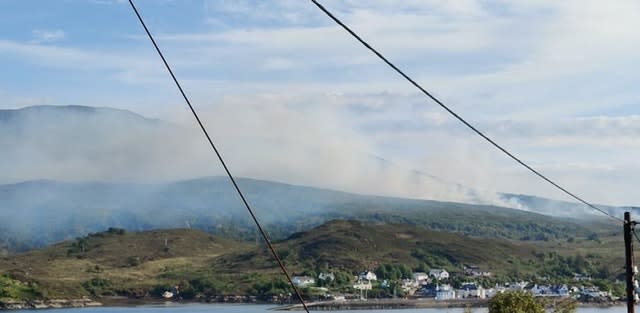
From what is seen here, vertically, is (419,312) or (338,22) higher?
(338,22)

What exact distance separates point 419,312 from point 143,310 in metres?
52.0

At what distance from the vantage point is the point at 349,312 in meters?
194

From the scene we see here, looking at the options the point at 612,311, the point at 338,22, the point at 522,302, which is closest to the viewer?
the point at 338,22

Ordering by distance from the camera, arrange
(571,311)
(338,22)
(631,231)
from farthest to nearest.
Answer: (571,311), (631,231), (338,22)

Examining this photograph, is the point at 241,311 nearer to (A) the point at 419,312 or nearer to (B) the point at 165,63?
(A) the point at 419,312

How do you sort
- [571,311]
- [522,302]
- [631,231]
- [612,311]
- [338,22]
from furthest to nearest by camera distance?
[612,311] → [571,311] → [522,302] → [631,231] → [338,22]

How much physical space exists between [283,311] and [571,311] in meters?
129

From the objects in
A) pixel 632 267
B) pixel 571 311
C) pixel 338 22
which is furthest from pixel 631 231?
pixel 571 311

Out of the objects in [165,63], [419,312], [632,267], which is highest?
[165,63]

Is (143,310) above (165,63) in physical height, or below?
below

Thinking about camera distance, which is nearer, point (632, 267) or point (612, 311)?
point (632, 267)

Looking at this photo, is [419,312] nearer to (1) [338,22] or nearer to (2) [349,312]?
(2) [349,312]

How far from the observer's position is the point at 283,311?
190 metres

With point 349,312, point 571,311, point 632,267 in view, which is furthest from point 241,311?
point 632,267
